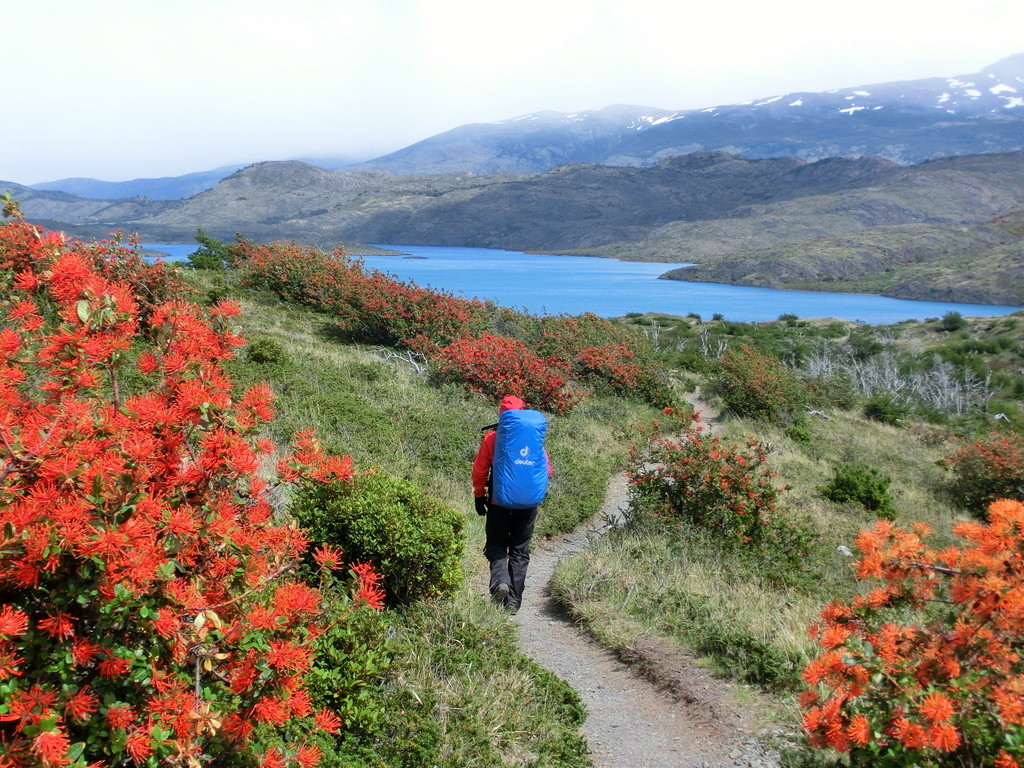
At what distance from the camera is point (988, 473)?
40.3ft

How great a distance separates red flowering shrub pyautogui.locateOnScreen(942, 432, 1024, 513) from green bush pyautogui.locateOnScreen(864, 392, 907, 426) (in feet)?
25.9

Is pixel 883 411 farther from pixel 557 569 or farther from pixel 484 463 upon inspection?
pixel 484 463

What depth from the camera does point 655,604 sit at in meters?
4.96

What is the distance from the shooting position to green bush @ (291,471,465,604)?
4.04 meters

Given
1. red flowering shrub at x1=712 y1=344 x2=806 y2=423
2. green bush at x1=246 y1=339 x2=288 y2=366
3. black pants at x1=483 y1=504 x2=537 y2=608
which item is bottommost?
red flowering shrub at x1=712 y1=344 x2=806 y2=423

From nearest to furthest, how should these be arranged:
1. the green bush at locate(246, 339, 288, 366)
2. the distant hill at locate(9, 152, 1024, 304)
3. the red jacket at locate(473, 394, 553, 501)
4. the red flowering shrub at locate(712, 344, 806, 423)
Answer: the red jacket at locate(473, 394, 553, 501) < the green bush at locate(246, 339, 288, 366) < the red flowering shrub at locate(712, 344, 806, 423) < the distant hill at locate(9, 152, 1024, 304)

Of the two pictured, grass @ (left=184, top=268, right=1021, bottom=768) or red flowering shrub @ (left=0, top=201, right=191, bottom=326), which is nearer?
grass @ (left=184, top=268, right=1021, bottom=768)

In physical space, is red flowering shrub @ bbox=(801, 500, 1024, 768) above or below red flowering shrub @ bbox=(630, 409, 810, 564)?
above

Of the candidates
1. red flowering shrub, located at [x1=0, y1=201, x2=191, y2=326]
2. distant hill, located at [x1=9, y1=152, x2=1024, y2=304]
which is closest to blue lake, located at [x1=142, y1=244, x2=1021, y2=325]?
distant hill, located at [x1=9, y1=152, x2=1024, y2=304]

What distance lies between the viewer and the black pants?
4648mm

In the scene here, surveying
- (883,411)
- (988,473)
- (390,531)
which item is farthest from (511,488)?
(883,411)

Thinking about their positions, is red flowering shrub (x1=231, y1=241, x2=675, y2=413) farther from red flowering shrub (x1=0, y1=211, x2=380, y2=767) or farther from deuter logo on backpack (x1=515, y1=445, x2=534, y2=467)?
red flowering shrub (x1=0, y1=211, x2=380, y2=767)

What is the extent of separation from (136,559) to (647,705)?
3.26 meters

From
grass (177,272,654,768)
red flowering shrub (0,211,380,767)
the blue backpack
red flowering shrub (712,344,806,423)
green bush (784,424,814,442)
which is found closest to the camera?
red flowering shrub (0,211,380,767)
